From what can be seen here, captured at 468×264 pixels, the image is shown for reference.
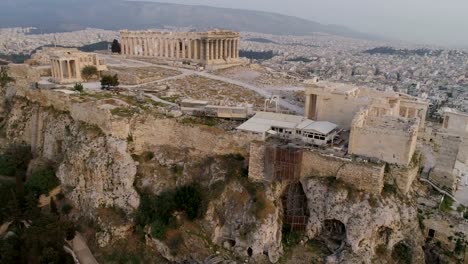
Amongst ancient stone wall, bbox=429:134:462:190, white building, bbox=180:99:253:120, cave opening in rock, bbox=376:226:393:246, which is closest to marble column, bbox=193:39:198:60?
white building, bbox=180:99:253:120

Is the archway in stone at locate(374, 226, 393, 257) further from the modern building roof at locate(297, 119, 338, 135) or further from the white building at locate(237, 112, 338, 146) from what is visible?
the modern building roof at locate(297, 119, 338, 135)

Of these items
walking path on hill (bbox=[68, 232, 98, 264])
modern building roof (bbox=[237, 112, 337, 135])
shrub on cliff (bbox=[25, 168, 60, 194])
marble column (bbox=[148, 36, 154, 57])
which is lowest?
walking path on hill (bbox=[68, 232, 98, 264])

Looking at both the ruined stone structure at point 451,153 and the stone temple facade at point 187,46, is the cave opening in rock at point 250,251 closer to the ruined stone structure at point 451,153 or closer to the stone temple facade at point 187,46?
the ruined stone structure at point 451,153

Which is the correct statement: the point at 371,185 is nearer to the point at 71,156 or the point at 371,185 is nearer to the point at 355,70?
the point at 71,156

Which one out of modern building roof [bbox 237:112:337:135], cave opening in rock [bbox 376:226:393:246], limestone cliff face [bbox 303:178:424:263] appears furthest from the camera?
modern building roof [bbox 237:112:337:135]

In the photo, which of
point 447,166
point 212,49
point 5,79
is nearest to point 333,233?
point 447,166

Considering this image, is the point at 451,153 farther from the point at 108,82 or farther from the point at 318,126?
the point at 108,82

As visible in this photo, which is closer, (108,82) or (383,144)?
(383,144)
